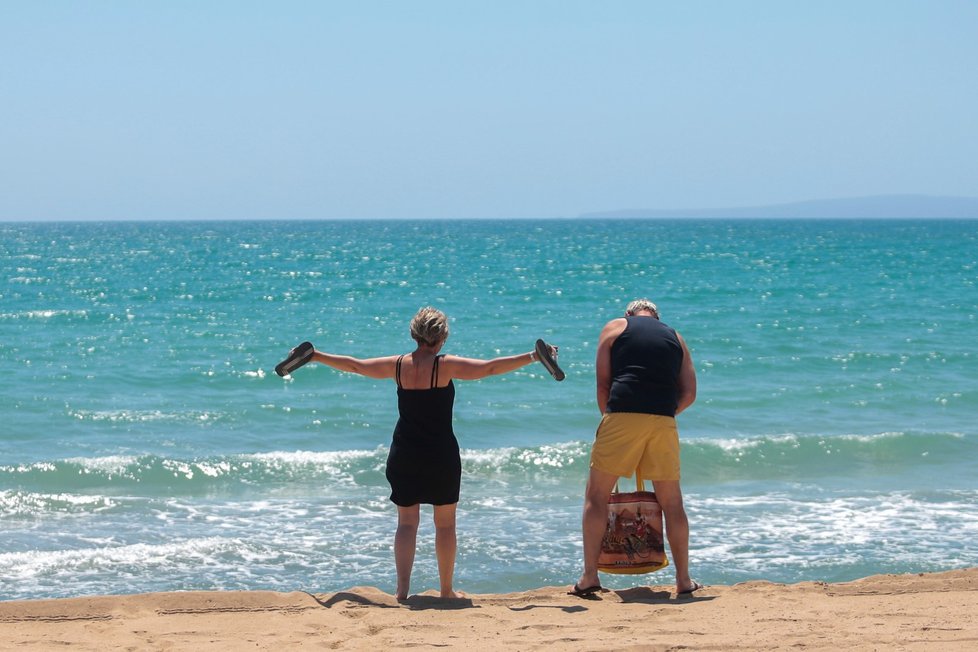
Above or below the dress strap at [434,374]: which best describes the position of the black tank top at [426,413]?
below

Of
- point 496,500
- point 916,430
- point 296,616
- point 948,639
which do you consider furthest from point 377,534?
point 916,430

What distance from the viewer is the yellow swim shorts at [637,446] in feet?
17.7

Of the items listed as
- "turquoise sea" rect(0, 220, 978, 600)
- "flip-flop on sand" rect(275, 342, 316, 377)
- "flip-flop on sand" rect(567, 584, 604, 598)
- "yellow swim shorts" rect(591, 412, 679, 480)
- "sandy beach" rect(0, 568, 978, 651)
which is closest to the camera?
"sandy beach" rect(0, 568, 978, 651)

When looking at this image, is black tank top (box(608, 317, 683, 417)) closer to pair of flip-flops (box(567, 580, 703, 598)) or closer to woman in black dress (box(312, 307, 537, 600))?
woman in black dress (box(312, 307, 537, 600))

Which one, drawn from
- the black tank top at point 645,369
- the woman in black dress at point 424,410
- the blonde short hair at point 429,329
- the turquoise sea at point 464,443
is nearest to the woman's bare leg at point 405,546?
the woman in black dress at point 424,410

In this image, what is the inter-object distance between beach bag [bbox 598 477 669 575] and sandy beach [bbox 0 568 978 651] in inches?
6.8

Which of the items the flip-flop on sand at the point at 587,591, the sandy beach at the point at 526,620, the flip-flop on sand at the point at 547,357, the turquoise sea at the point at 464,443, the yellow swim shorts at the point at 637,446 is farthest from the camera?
the turquoise sea at the point at 464,443

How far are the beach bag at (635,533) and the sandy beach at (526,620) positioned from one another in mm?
172

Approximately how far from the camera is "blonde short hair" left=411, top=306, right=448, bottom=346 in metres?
5.30

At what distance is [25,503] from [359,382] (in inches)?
254

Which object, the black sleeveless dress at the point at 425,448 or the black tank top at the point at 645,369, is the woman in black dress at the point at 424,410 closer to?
the black sleeveless dress at the point at 425,448

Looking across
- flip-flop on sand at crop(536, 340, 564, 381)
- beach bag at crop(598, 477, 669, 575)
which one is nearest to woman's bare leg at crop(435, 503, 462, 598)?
beach bag at crop(598, 477, 669, 575)

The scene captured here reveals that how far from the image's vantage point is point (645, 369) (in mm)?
5414

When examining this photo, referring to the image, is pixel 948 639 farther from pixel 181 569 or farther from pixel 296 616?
pixel 181 569
